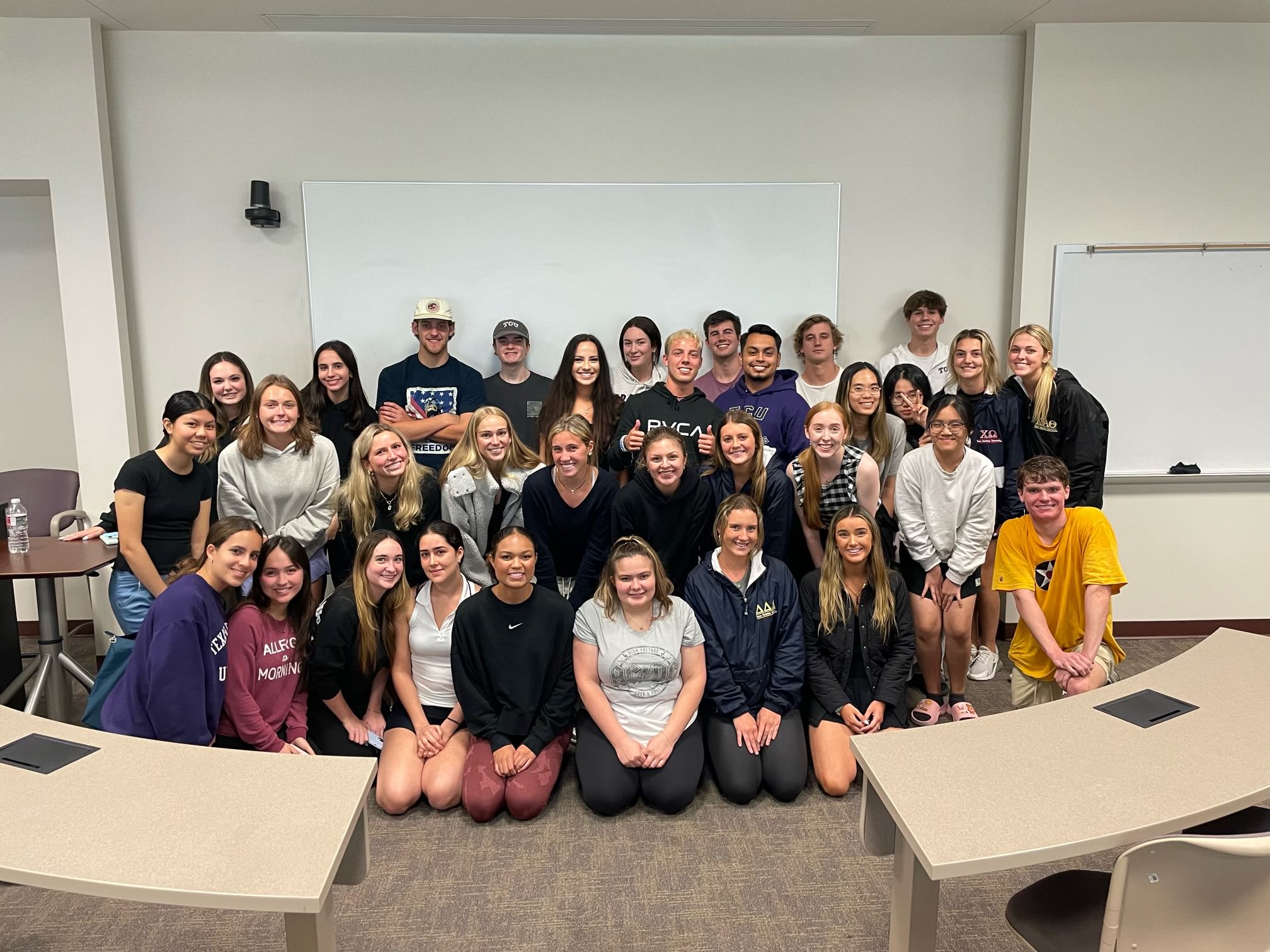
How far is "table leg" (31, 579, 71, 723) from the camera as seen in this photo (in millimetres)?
3520

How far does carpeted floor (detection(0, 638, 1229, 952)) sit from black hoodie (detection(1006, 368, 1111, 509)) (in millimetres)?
1824

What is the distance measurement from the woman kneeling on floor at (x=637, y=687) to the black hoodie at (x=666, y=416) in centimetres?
64

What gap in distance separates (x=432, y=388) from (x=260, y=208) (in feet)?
4.07

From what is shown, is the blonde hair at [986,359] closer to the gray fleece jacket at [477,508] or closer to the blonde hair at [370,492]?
the gray fleece jacket at [477,508]

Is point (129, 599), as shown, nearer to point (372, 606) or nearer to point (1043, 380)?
point (372, 606)

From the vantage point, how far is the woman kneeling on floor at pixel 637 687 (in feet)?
9.50

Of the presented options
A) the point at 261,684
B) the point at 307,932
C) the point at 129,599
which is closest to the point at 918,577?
the point at 261,684

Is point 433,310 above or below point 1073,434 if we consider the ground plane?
above

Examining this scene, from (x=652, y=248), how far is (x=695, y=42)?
3.47 feet

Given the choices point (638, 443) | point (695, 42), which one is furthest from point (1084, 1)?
point (638, 443)

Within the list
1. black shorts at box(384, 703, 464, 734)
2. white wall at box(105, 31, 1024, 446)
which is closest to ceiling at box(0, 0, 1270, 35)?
white wall at box(105, 31, 1024, 446)

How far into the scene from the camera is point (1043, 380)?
3.81 meters

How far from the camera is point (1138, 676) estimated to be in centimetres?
231

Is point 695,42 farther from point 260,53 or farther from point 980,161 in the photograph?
point 260,53
